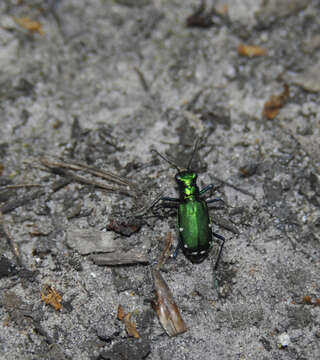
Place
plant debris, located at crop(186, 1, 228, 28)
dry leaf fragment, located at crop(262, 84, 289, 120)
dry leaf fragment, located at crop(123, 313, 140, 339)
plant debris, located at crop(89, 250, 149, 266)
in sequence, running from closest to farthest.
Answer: dry leaf fragment, located at crop(123, 313, 140, 339) → plant debris, located at crop(89, 250, 149, 266) → dry leaf fragment, located at crop(262, 84, 289, 120) → plant debris, located at crop(186, 1, 228, 28)

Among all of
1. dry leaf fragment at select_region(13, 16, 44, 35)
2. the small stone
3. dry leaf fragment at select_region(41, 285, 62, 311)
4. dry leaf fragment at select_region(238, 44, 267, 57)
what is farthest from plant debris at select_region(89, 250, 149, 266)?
dry leaf fragment at select_region(13, 16, 44, 35)

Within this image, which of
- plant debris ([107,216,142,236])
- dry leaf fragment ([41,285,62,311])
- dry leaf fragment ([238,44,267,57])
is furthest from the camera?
dry leaf fragment ([238,44,267,57])

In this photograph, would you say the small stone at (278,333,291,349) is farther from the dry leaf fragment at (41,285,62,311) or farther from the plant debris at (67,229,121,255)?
the dry leaf fragment at (41,285,62,311)

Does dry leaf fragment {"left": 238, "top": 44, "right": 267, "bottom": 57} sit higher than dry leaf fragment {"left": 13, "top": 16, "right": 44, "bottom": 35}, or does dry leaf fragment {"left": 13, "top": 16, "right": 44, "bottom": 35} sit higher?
dry leaf fragment {"left": 13, "top": 16, "right": 44, "bottom": 35}

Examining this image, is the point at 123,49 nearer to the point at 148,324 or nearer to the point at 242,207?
the point at 242,207

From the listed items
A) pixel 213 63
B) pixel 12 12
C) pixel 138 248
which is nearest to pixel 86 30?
pixel 12 12

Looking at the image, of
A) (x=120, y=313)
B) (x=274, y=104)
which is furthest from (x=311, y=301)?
(x=274, y=104)

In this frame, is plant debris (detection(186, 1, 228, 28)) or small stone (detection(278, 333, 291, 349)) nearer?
small stone (detection(278, 333, 291, 349))
